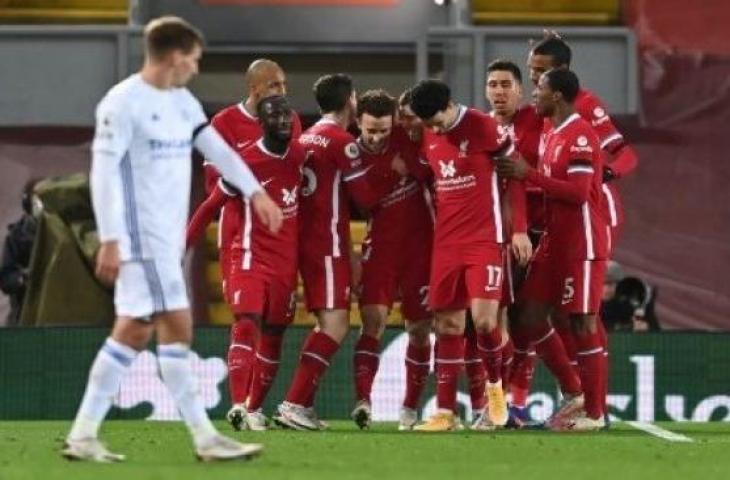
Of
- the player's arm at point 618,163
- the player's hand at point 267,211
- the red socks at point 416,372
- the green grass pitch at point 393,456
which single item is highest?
the player's arm at point 618,163

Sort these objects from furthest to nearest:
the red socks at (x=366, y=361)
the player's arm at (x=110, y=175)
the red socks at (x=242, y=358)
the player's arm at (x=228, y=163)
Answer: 1. the red socks at (x=366, y=361)
2. the red socks at (x=242, y=358)
3. the player's arm at (x=228, y=163)
4. the player's arm at (x=110, y=175)

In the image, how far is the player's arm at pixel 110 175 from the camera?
384 inches

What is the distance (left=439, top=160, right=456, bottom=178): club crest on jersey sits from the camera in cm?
1326

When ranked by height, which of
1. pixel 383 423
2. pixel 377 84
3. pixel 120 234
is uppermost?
pixel 377 84

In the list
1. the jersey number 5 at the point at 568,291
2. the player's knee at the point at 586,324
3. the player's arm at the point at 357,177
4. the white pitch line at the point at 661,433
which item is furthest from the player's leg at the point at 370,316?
the white pitch line at the point at 661,433

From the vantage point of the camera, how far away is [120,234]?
9.94m

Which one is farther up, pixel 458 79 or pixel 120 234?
pixel 458 79

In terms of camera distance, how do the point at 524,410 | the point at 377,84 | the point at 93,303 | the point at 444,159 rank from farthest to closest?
1. the point at 377,84
2. the point at 93,303
3. the point at 524,410
4. the point at 444,159

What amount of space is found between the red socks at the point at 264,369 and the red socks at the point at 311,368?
0.53ft

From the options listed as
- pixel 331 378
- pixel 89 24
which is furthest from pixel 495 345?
pixel 89 24

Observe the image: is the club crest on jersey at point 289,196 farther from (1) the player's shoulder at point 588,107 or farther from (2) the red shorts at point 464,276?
(1) the player's shoulder at point 588,107

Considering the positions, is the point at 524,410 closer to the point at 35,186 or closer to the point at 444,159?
the point at 444,159

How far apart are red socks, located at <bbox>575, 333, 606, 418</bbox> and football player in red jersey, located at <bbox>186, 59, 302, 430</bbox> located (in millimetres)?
1833

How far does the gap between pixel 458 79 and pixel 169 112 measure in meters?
9.04
